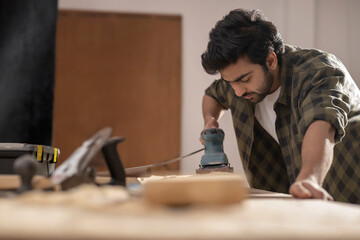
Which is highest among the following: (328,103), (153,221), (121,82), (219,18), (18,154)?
(219,18)

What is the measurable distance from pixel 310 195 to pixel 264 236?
55 centimetres

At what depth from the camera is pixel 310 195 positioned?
95 centimetres

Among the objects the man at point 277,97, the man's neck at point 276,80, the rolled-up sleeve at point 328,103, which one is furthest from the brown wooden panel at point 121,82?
the rolled-up sleeve at point 328,103

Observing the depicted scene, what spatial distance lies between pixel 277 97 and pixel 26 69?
5.64ft

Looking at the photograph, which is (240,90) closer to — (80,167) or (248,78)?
(248,78)

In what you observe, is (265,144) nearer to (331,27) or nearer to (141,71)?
(141,71)

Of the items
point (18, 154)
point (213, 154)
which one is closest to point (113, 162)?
point (213, 154)

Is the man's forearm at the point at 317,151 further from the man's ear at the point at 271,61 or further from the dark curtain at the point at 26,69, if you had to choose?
the dark curtain at the point at 26,69

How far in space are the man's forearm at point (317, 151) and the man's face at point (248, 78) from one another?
50 cm

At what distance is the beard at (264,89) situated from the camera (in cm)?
175

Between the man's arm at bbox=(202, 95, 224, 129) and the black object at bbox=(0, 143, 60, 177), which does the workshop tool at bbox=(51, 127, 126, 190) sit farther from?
the man's arm at bbox=(202, 95, 224, 129)

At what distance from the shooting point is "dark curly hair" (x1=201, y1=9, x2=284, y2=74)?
1660 millimetres

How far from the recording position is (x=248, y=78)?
1.72m

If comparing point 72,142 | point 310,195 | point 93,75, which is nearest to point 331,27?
point 93,75
